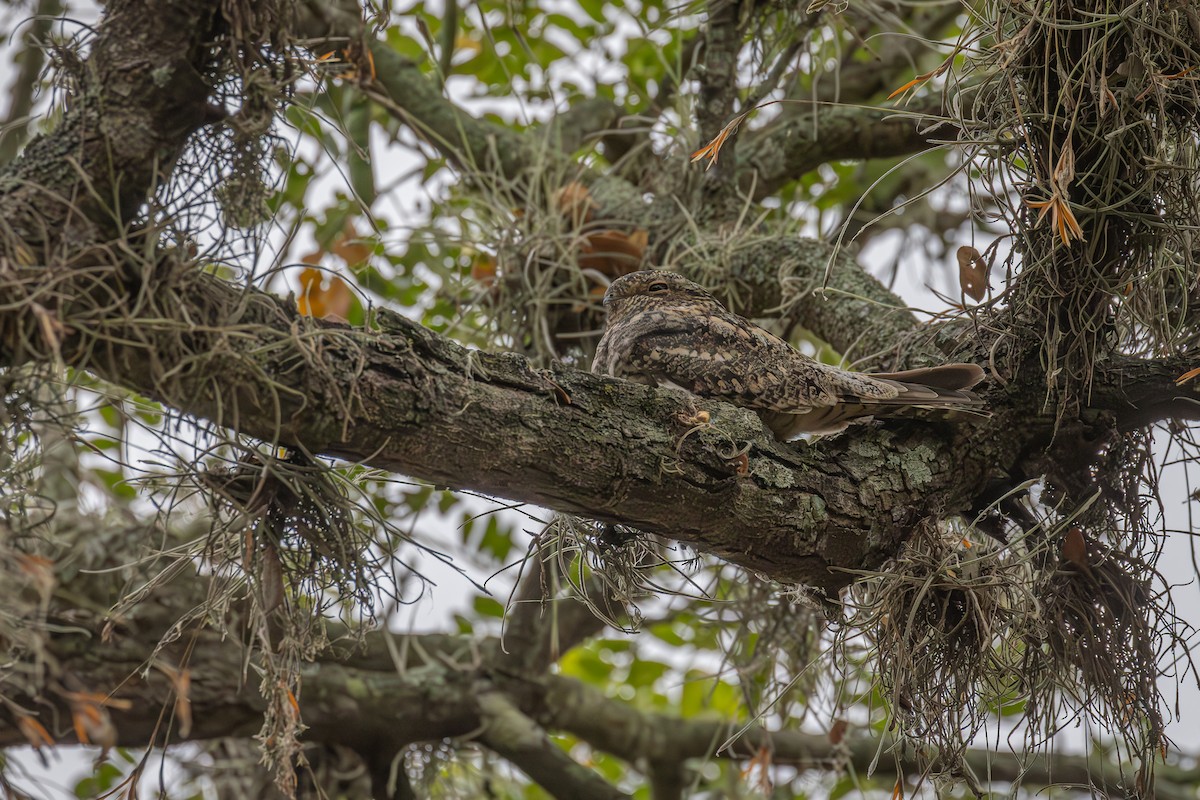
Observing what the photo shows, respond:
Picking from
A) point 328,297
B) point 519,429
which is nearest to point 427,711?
point 328,297

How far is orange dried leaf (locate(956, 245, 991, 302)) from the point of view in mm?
2197

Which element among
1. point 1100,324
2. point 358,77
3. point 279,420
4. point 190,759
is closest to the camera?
point 279,420

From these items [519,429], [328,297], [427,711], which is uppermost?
[328,297]

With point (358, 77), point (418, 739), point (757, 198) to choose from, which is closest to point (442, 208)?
point (358, 77)

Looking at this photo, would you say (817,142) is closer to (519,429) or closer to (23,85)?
(519,429)

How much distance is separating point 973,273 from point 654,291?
73 centimetres

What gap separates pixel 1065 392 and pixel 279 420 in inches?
60.0

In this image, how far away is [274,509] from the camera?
69.4 inches

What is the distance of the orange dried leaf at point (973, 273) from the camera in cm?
220

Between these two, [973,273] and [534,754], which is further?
[534,754]

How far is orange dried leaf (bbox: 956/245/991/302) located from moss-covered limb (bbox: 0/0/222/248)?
1519 mm

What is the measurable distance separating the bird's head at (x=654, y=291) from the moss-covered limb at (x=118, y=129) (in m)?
1.21

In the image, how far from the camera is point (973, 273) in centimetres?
223

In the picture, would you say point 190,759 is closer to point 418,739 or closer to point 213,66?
point 418,739
